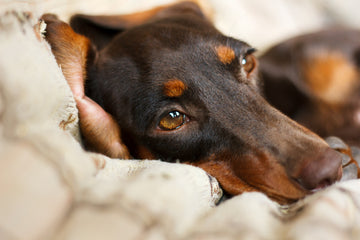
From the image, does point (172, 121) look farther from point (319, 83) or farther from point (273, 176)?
point (319, 83)

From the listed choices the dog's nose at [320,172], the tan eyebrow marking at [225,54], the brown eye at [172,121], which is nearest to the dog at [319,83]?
the tan eyebrow marking at [225,54]

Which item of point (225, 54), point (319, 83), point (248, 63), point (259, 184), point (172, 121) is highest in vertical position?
point (225, 54)

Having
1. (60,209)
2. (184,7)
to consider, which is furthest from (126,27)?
(60,209)

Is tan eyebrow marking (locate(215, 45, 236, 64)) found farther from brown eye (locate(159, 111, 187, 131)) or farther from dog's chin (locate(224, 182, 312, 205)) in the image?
dog's chin (locate(224, 182, 312, 205))

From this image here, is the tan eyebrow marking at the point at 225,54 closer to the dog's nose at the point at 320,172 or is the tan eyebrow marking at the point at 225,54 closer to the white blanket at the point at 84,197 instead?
the dog's nose at the point at 320,172

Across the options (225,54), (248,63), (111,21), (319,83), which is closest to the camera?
(225,54)

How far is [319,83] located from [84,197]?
2.16 meters

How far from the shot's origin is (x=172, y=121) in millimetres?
1571

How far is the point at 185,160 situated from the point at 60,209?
0.83 metres

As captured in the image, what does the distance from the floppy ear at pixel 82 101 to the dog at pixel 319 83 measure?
127 centimetres

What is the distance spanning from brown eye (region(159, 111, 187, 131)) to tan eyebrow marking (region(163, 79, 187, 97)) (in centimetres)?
9

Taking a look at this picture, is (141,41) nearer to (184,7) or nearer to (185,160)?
(185,160)

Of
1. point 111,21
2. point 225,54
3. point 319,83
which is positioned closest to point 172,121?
point 225,54

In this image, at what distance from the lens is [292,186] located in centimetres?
132
